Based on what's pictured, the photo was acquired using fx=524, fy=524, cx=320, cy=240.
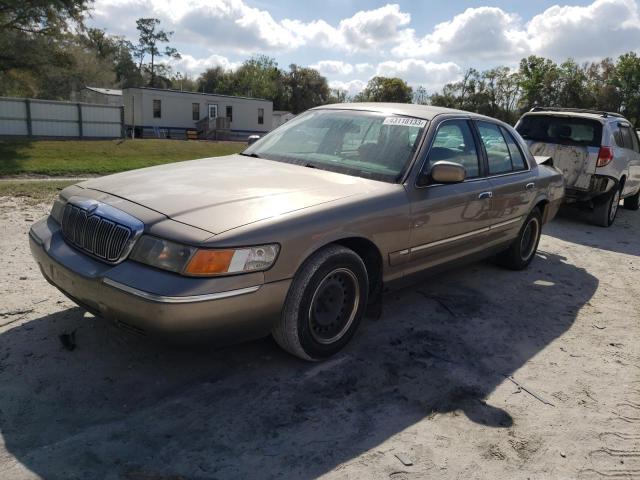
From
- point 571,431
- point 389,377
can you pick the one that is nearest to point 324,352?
point 389,377

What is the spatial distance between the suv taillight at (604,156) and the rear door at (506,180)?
3792 mm

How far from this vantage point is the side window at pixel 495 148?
4.98 m

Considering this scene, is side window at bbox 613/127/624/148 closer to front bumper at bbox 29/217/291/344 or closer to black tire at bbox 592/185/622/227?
black tire at bbox 592/185/622/227

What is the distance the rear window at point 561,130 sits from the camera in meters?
8.84

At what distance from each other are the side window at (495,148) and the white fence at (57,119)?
22.0 meters

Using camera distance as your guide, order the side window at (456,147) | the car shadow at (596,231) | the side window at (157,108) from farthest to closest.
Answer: the side window at (157,108) → the car shadow at (596,231) → the side window at (456,147)

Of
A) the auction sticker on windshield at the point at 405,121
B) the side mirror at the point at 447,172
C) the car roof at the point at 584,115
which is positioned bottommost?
the side mirror at the point at 447,172

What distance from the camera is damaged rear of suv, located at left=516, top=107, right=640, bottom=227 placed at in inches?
344

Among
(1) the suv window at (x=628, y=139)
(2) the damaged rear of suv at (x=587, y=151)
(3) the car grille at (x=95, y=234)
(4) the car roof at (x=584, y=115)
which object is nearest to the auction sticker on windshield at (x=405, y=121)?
(3) the car grille at (x=95, y=234)

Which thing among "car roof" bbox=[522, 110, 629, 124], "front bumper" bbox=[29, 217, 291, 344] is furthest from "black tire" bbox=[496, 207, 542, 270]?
"car roof" bbox=[522, 110, 629, 124]

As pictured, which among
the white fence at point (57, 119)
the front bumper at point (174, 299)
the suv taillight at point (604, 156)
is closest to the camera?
the front bumper at point (174, 299)

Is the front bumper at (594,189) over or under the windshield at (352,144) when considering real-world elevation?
under

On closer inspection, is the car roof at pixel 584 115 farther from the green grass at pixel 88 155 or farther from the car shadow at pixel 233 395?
the green grass at pixel 88 155

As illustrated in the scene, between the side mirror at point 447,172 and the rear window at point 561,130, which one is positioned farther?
the rear window at point 561,130
